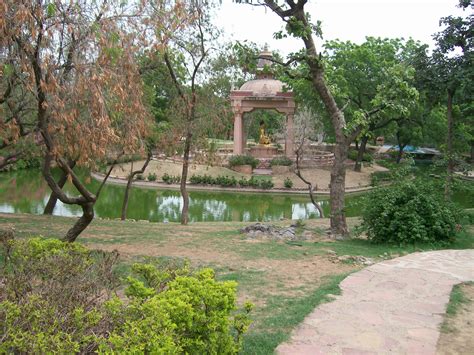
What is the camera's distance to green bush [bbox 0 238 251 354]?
2742mm

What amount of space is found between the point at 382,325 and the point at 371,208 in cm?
487

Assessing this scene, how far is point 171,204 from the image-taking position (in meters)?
23.0

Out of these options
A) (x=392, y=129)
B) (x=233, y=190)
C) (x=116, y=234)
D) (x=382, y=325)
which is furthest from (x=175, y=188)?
(x=382, y=325)

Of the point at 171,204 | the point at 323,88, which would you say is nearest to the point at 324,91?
the point at 323,88

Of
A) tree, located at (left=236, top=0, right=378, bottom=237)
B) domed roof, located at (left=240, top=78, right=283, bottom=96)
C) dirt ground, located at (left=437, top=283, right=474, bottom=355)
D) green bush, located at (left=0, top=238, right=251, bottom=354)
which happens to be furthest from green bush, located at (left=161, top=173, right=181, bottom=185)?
green bush, located at (left=0, top=238, right=251, bottom=354)

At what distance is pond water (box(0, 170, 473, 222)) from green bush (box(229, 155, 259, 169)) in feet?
15.5

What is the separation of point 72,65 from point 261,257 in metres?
4.06

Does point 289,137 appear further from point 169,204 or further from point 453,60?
point 453,60

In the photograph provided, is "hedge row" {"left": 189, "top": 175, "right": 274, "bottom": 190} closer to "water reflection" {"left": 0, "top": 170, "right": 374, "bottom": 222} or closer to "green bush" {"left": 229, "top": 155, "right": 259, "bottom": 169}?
"water reflection" {"left": 0, "top": 170, "right": 374, "bottom": 222}

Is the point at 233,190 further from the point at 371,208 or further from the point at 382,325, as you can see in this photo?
the point at 382,325

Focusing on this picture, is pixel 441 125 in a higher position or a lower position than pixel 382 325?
higher

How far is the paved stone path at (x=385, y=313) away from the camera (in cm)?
411

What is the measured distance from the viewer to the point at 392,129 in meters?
32.5

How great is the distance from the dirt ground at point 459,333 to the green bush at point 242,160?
26.2 metres
